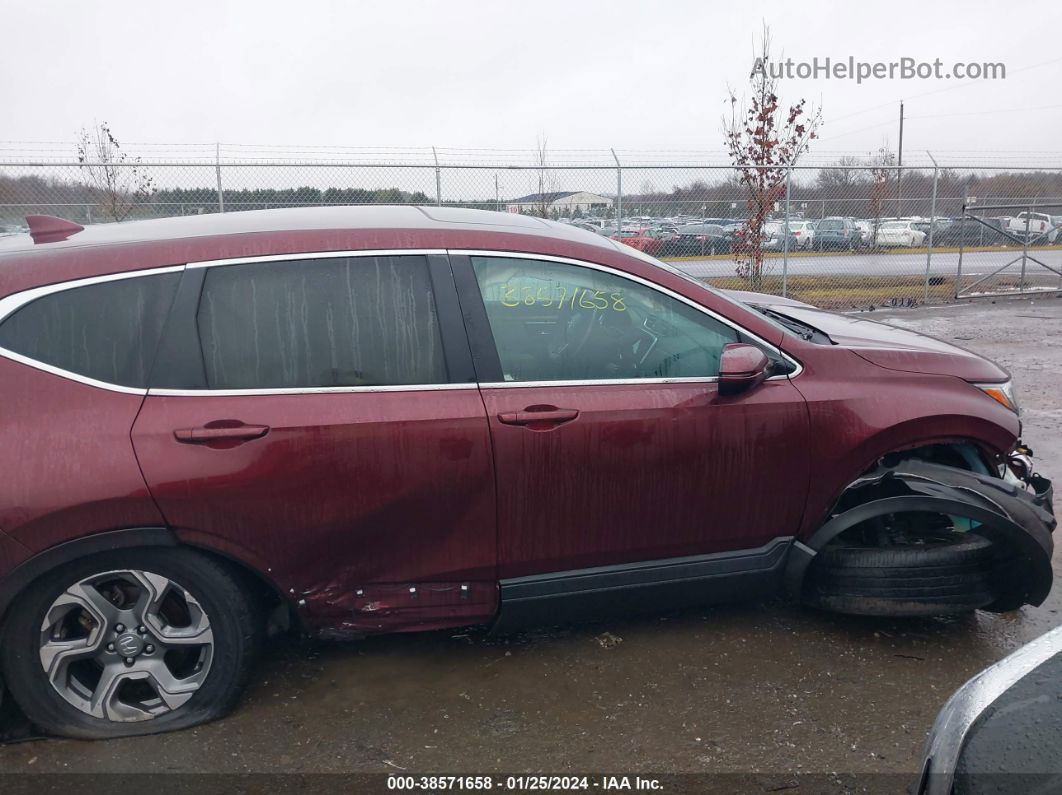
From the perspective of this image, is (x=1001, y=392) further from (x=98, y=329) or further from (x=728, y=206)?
(x=728, y=206)

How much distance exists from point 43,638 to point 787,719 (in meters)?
2.64

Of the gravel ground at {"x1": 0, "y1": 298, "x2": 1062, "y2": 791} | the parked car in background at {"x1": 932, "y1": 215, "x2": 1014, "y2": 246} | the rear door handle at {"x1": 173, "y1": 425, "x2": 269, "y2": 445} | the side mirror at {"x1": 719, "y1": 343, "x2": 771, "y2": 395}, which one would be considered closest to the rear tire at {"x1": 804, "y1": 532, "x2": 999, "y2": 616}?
the gravel ground at {"x1": 0, "y1": 298, "x2": 1062, "y2": 791}

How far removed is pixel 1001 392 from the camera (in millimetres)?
3713

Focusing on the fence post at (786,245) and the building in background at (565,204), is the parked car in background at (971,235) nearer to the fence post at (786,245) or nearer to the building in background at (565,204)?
the fence post at (786,245)

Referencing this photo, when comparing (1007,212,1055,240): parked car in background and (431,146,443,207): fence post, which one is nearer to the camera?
(431,146,443,207): fence post

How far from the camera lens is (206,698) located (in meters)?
3.06

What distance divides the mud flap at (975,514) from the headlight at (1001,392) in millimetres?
366

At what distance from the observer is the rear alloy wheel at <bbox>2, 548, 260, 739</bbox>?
2.87 metres

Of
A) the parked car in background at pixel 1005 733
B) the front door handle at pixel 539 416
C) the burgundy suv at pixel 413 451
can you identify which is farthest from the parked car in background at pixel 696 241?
the parked car in background at pixel 1005 733

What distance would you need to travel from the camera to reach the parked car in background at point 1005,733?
154cm

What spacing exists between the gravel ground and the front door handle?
1.06m

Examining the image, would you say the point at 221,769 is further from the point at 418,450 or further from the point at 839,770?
the point at 839,770

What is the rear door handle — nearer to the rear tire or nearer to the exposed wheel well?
the exposed wheel well

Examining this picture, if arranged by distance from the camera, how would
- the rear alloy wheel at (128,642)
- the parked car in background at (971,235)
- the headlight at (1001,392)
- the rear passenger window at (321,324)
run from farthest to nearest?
the parked car in background at (971,235), the headlight at (1001,392), the rear passenger window at (321,324), the rear alloy wheel at (128,642)
